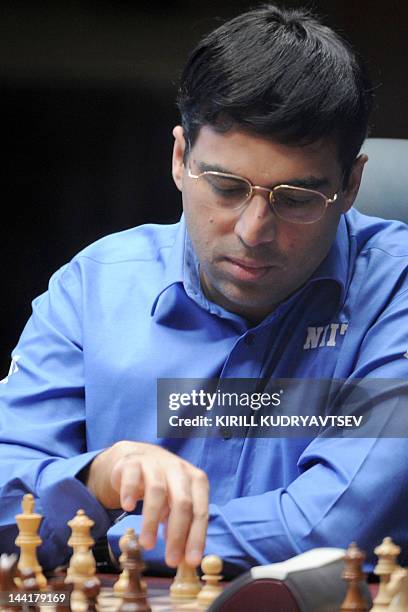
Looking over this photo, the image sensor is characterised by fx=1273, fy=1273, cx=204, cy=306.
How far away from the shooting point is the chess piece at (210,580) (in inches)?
57.5

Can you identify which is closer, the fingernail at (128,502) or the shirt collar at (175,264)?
the fingernail at (128,502)

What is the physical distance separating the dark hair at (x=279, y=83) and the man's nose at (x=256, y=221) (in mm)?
91

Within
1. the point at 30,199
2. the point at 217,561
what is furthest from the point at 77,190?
the point at 217,561

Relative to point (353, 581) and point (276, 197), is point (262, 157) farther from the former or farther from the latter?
point (353, 581)

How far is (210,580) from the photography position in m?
1.50

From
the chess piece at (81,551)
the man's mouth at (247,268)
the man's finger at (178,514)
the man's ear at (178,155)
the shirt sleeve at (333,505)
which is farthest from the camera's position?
the man's ear at (178,155)

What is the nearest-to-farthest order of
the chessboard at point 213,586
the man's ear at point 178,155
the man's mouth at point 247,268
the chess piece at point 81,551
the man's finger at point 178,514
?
the chessboard at point 213,586
the man's finger at point 178,514
the chess piece at point 81,551
the man's mouth at point 247,268
the man's ear at point 178,155

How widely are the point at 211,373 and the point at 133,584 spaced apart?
566 millimetres

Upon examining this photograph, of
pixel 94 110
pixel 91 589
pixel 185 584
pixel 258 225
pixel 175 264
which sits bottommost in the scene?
pixel 185 584

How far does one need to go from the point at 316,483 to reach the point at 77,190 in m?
0.60

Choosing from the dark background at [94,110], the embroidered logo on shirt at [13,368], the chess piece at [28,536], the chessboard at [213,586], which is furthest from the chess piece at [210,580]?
the dark background at [94,110]

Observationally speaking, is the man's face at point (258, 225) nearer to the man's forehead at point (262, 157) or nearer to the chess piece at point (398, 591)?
the man's forehead at point (262, 157)

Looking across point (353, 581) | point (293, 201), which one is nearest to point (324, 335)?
point (293, 201)

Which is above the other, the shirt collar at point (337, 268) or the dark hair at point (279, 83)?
the dark hair at point (279, 83)
